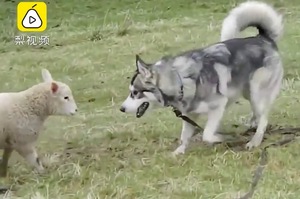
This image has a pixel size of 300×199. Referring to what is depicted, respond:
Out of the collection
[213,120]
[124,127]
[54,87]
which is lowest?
[124,127]

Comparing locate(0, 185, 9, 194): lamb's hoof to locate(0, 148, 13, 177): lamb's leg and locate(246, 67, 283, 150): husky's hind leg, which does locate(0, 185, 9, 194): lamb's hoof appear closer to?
locate(0, 148, 13, 177): lamb's leg

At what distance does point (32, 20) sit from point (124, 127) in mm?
7743

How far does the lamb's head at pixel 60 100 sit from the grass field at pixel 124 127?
42cm

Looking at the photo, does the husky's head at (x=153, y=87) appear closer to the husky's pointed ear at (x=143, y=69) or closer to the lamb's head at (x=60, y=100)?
the husky's pointed ear at (x=143, y=69)

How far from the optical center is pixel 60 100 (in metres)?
6.81

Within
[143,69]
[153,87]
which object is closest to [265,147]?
[153,87]

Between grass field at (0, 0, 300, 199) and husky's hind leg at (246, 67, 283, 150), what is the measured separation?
0.21 meters

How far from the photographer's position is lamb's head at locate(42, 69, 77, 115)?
6.76m

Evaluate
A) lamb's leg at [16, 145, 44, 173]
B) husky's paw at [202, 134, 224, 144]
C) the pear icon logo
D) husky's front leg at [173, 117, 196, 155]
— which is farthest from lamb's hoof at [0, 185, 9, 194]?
the pear icon logo

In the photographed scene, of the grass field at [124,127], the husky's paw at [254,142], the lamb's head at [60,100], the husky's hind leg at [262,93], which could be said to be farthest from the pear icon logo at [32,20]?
the husky's paw at [254,142]

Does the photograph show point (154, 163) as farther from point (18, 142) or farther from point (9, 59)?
point (9, 59)

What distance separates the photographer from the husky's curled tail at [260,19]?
7293 mm

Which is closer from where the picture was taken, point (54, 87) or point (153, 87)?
point (153, 87)

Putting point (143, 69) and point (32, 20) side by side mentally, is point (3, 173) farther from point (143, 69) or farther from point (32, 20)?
point (32, 20)
